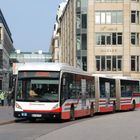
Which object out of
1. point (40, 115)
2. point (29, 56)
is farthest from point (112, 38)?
point (29, 56)

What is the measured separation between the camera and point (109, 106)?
3766cm

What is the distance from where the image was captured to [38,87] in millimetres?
25625

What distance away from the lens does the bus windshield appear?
1005 inches

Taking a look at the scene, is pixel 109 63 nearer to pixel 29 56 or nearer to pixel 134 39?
A: pixel 134 39

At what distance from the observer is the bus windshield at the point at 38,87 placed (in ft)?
83.7

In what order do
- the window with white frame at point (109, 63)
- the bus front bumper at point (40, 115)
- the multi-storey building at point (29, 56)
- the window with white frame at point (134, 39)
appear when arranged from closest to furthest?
the bus front bumper at point (40, 115)
the window with white frame at point (109, 63)
the window with white frame at point (134, 39)
the multi-storey building at point (29, 56)

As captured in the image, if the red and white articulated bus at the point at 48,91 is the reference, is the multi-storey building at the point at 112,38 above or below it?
above

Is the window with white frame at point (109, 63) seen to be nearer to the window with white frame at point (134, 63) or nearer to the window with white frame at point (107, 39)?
the window with white frame at point (134, 63)

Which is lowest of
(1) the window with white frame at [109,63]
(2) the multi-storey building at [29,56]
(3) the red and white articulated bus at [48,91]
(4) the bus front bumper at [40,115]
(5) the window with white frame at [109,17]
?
(4) the bus front bumper at [40,115]

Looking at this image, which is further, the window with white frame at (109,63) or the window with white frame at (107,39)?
the window with white frame at (107,39)

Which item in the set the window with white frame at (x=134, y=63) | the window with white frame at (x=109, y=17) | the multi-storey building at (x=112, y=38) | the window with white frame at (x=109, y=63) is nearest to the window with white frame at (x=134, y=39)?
the multi-storey building at (x=112, y=38)

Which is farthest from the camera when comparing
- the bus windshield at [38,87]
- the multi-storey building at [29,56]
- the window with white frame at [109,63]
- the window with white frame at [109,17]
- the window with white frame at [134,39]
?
the multi-storey building at [29,56]

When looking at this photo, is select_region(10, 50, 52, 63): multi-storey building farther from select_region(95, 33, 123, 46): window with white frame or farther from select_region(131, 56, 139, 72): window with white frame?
select_region(131, 56, 139, 72): window with white frame

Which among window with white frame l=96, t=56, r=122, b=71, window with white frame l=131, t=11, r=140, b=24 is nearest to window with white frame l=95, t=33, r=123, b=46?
window with white frame l=96, t=56, r=122, b=71
